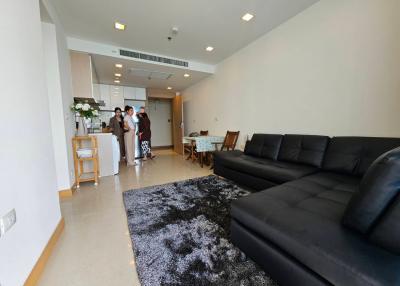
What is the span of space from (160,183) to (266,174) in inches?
70.5

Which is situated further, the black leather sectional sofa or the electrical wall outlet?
the electrical wall outlet

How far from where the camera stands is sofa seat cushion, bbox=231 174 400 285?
70 cm

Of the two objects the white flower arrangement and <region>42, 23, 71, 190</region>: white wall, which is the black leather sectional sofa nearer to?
<region>42, 23, 71, 190</region>: white wall

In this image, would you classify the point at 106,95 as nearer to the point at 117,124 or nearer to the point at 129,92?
the point at 129,92

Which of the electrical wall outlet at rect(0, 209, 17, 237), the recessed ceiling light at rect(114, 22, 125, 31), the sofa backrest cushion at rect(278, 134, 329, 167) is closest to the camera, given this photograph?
the electrical wall outlet at rect(0, 209, 17, 237)

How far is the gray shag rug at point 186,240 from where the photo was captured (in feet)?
3.65

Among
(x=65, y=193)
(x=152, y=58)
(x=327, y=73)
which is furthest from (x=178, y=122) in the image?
(x=327, y=73)

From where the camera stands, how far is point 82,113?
2.97m

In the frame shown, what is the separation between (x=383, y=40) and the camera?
1.88 metres

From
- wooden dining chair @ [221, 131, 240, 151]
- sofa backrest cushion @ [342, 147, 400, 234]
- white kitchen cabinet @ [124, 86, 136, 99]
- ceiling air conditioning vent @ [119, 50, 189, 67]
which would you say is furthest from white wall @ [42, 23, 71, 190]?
white kitchen cabinet @ [124, 86, 136, 99]

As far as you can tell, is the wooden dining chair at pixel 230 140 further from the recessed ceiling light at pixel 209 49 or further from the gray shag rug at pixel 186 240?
the recessed ceiling light at pixel 209 49

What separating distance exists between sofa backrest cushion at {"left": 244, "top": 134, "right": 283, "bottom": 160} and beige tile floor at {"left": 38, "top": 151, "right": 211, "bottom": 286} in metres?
2.33

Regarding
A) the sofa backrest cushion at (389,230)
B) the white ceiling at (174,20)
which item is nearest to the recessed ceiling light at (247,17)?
the white ceiling at (174,20)

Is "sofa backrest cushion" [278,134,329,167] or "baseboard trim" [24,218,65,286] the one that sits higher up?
"sofa backrest cushion" [278,134,329,167]
